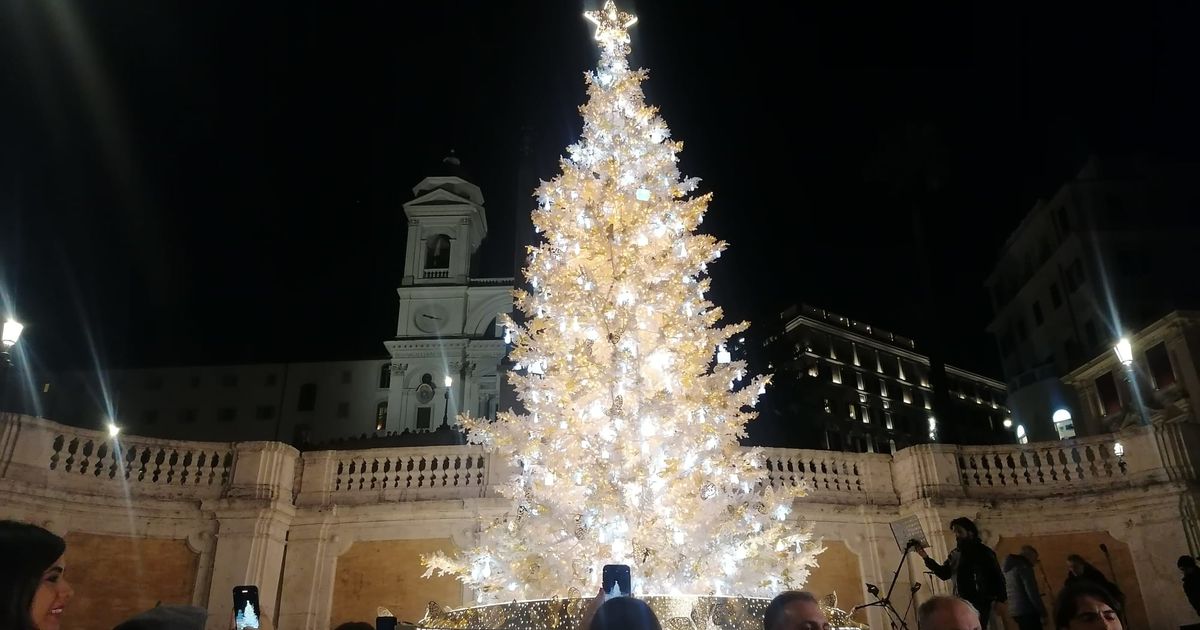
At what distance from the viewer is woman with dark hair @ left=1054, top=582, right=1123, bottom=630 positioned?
345 centimetres

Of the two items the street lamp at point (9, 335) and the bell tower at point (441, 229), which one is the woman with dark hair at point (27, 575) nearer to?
the street lamp at point (9, 335)

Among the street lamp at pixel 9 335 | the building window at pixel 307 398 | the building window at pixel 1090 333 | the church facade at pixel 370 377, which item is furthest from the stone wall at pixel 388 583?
the building window at pixel 307 398

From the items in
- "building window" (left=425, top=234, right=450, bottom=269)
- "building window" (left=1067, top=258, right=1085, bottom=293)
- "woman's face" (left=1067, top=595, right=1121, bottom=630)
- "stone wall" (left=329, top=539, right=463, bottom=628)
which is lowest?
"woman's face" (left=1067, top=595, right=1121, bottom=630)

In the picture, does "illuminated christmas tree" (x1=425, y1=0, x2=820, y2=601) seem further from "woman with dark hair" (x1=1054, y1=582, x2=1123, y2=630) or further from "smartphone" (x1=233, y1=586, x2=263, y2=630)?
"woman with dark hair" (x1=1054, y1=582, x2=1123, y2=630)

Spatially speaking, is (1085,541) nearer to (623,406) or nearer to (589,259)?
(623,406)

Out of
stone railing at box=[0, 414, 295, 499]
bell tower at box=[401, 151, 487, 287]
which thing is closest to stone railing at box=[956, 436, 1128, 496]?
stone railing at box=[0, 414, 295, 499]

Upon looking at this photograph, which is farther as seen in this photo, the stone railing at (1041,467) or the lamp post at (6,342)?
the stone railing at (1041,467)

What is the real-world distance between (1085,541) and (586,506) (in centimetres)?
772

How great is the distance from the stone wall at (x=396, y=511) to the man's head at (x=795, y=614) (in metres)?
6.99

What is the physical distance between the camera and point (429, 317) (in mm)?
46344

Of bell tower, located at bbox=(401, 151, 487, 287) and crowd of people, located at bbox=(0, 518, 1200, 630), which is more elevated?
bell tower, located at bbox=(401, 151, 487, 287)

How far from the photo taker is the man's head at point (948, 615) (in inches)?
127

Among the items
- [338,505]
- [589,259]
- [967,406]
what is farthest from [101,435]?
[967,406]

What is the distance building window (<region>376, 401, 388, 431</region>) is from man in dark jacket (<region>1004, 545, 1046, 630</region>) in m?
42.1
